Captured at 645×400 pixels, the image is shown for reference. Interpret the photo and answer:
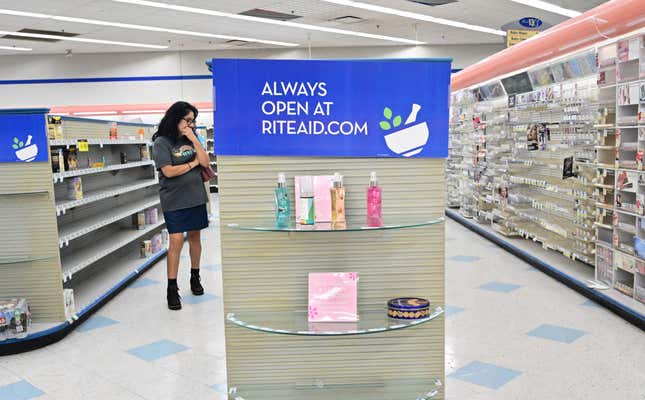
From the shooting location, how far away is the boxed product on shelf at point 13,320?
3.71 m

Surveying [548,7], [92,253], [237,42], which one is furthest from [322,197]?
[237,42]

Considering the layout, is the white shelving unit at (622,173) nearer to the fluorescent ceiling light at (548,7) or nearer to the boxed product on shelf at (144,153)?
the boxed product on shelf at (144,153)

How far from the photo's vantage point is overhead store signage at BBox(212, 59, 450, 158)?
205 centimetres

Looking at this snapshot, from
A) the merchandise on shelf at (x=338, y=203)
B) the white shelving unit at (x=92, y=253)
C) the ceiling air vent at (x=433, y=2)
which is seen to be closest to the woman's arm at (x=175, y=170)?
the white shelving unit at (x=92, y=253)

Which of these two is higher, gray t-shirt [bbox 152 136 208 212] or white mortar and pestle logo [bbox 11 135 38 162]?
white mortar and pestle logo [bbox 11 135 38 162]

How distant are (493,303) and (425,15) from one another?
8.48 metres

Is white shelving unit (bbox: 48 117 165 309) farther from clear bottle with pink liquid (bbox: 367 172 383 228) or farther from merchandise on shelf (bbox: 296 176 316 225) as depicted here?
clear bottle with pink liquid (bbox: 367 172 383 228)

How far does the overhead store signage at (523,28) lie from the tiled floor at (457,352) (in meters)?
4.88

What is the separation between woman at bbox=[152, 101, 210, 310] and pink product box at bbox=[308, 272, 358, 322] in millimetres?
2477

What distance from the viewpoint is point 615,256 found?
4.64 metres

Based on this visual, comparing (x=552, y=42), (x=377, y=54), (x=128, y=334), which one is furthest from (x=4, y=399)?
(x=377, y=54)

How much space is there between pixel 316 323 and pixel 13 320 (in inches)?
104

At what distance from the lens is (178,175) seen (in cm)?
442

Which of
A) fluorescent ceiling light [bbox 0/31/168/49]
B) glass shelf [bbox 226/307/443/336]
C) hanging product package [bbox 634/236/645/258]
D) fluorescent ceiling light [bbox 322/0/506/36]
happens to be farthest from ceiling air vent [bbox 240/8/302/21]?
glass shelf [bbox 226/307/443/336]
